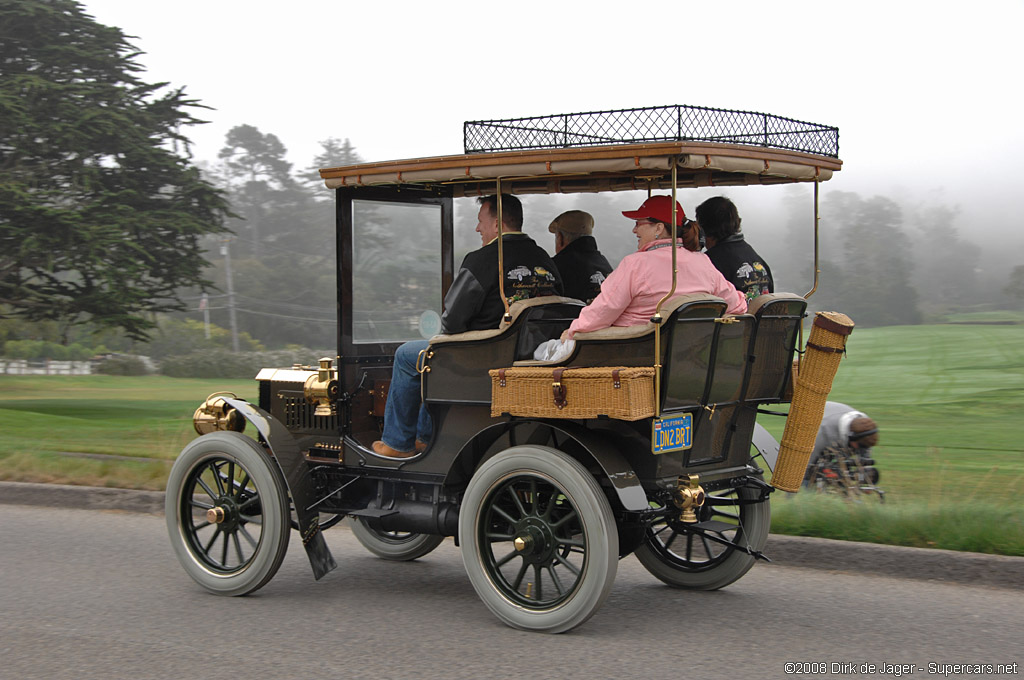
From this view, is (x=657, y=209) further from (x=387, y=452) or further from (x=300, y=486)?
(x=300, y=486)

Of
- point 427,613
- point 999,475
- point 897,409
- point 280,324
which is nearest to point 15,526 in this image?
→ point 427,613

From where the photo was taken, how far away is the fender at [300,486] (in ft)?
17.4

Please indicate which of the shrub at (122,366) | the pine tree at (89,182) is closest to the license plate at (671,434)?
the pine tree at (89,182)

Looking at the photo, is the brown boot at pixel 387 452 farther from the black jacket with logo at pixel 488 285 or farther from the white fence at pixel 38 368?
the white fence at pixel 38 368

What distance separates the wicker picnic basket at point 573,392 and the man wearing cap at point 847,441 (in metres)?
3.52

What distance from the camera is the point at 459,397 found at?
A: 5031 millimetres

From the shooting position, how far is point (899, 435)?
1151cm

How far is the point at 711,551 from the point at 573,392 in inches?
66.1

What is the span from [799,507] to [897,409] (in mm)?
7969

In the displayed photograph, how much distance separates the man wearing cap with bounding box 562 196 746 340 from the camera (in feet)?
15.1

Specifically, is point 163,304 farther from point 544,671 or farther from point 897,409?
point 544,671

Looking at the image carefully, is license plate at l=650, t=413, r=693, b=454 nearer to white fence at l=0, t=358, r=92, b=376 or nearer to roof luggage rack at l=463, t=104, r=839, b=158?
roof luggage rack at l=463, t=104, r=839, b=158

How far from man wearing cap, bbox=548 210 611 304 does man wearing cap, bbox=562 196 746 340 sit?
1.07m

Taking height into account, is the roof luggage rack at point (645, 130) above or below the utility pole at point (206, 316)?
above
